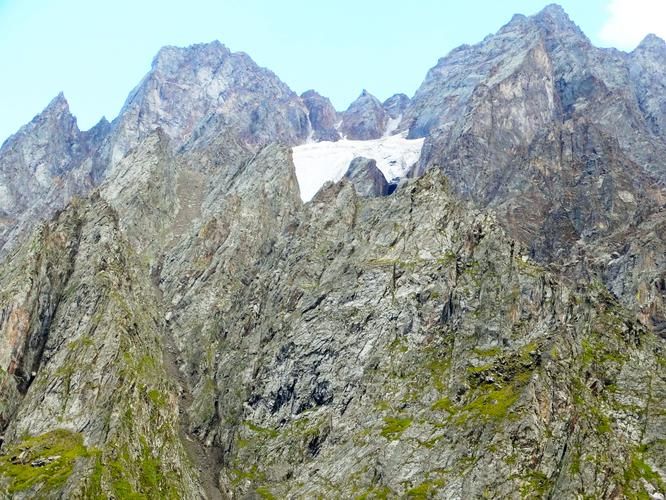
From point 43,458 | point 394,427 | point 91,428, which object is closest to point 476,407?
point 394,427

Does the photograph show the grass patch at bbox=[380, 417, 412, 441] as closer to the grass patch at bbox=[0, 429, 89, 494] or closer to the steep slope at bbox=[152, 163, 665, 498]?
the steep slope at bbox=[152, 163, 665, 498]

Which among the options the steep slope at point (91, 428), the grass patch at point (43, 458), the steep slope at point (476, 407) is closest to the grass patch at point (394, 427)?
the steep slope at point (476, 407)

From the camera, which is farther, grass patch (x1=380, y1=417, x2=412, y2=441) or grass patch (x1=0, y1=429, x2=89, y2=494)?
grass patch (x1=380, y1=417, x2=412, y2=441)

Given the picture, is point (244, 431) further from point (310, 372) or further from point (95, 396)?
point (95, 396)

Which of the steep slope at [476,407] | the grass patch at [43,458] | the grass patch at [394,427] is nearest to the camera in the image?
the steep slope at [476,407]

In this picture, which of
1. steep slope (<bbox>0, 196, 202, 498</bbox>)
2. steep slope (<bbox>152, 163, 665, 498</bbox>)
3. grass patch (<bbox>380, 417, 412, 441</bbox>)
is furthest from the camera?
grass patch (<bbox>380, 417, 412, 441</bbox>)

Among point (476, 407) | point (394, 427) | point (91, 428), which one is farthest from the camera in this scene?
point (91, 428)

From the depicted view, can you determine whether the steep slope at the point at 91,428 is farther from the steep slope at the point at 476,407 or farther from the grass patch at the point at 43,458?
the steep slope at the point at 476,407

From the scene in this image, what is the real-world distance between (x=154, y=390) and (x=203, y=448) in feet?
67.0

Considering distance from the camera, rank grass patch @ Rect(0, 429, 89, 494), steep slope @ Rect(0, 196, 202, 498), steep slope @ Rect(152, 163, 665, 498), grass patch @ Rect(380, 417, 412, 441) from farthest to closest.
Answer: grass patch @ Rect(380, 417, 412, 441) → steep slope @ Rect(0, 196, 202, 498) → grass patch @ Rect(0, 429, 89, 494) → steep slope @ Rect(152, 163, 665, 498)

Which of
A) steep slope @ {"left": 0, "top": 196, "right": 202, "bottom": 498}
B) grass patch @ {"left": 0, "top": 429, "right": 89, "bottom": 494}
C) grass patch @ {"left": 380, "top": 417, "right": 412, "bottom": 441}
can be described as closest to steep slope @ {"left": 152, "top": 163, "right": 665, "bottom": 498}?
grass patch @ {"left": 380, "top": 417, "right": 412, "bottom": 441}

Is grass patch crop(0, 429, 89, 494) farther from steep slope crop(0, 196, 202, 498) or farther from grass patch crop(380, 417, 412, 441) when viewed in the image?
grass patch crop(380, 417, 412, 441)

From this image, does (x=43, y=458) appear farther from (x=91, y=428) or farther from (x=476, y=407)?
(x=476, y=407)

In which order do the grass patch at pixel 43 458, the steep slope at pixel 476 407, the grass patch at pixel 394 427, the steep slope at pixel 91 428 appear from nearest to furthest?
the steep slope at pixel 476 407
the grass patch at pixel 43 458
the steep slope at pixel 91 428
the grass patch at pixel 394 427
